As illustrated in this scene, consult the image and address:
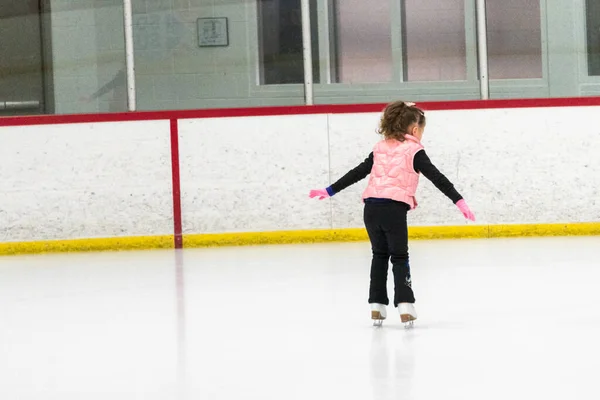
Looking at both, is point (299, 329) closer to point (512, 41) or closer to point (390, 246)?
point (390, 246)

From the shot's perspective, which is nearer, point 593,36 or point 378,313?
point 378,313

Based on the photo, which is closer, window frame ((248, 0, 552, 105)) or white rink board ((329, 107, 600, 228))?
white rink board ((329, 107, 600, 228))

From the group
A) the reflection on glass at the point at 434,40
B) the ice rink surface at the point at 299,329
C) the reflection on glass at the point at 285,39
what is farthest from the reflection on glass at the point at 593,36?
the reflection on glass at the point at 285,39

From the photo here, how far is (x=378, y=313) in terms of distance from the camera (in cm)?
427

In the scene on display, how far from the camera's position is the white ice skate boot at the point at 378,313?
4.28 metres

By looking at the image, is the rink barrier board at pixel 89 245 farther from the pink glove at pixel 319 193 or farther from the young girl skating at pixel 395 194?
the young girl skating at pixel 395 194

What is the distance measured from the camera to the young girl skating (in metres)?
4.25

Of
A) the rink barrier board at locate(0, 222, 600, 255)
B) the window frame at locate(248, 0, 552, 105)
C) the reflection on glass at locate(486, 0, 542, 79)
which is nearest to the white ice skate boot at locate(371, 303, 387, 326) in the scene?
the rink barrier board at locate(0, 222, 600, 255)

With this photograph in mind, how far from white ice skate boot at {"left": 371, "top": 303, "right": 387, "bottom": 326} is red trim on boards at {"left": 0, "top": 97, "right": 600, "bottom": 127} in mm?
3858

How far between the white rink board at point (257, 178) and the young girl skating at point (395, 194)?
3.61 m

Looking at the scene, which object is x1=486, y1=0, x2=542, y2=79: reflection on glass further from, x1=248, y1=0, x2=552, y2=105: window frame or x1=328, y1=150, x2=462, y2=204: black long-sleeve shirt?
x1=328, y1=150, x2=462, y2=204: black long-sleeve shirt

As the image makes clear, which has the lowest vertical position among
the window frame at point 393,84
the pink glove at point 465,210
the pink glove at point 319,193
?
the pink glove at point 465,210

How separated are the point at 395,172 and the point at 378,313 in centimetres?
53

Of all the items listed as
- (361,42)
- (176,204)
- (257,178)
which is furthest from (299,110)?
(176,204)
